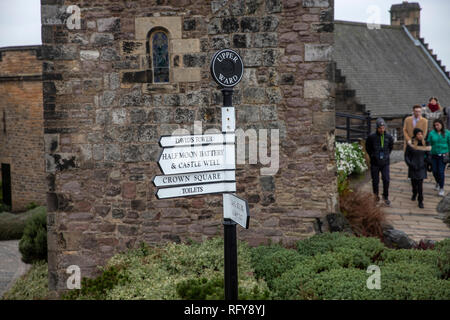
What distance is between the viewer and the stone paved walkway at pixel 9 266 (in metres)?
11.0

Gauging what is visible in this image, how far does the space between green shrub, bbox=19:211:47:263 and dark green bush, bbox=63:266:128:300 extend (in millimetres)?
3439

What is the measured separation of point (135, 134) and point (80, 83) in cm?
113

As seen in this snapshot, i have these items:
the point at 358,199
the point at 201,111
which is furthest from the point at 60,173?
the point at 358,199

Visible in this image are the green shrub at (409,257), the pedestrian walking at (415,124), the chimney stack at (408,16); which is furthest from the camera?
the chimney stack at (408,16)

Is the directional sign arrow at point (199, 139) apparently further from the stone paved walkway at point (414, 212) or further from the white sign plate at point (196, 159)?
the stone paved walkway at point (414, 212)

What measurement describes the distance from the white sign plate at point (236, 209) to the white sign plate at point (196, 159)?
285mm

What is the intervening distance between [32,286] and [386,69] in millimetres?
23916

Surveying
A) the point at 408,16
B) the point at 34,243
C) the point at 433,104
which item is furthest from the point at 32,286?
the point at 408,16

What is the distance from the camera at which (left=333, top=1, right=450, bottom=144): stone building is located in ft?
80.6

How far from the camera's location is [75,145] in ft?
25.9

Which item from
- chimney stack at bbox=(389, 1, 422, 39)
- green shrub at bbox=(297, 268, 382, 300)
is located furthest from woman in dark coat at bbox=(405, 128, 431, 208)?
chimney stack at bbox=(389, 1, 422, 39)

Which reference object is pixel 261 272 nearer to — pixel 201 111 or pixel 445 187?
pixel 201 111

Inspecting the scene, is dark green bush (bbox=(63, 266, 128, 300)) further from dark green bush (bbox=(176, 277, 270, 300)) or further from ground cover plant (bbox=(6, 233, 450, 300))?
dark green bush (bbox=(176, 277, 270, 300))

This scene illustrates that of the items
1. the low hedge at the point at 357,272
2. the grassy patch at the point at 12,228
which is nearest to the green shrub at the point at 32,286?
the low hedge at the point at 357,272
